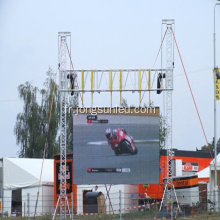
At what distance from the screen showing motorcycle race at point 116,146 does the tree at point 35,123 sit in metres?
28.3

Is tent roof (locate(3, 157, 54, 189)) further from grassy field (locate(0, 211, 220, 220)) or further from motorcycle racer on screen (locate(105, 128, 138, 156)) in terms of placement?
motorcycle racer on screen (locate(105, 128, 138, 156))

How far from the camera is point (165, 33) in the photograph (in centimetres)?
2912

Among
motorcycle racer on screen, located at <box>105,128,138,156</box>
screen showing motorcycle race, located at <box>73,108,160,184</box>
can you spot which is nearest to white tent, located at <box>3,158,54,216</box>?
screen showing motorcycle race, located at <box>73,108,160,184</box>

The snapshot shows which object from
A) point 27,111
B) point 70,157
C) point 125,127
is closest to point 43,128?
point 27,111

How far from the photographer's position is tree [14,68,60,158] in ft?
188

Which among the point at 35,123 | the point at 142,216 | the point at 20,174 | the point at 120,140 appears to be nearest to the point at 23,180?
the point at 20,174

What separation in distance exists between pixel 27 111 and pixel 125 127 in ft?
98.5

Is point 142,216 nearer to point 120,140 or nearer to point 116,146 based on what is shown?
point 116,146

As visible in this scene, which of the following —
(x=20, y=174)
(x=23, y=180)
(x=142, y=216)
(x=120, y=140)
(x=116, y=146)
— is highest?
(x=120, y=140)

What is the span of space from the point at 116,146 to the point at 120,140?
0.31 meters

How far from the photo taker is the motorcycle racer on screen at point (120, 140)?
2880cm

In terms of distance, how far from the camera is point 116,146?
28844 mm

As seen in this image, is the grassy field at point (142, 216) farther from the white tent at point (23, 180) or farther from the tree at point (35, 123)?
the tree at point (35, 123)

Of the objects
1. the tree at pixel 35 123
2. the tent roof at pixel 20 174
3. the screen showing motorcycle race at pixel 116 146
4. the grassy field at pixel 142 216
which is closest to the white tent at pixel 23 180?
the tent roof at pixel 20 174
